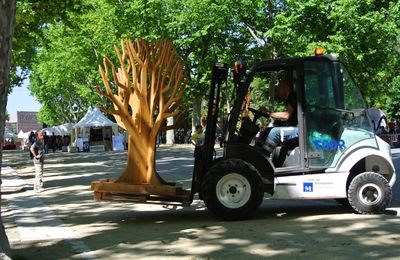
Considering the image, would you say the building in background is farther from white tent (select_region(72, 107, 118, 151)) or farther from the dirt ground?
the dirt ground

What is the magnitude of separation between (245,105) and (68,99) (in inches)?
2558

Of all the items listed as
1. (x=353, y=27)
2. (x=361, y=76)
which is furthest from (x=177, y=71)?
(x=361, y=76)

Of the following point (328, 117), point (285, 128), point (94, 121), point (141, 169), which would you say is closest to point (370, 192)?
point (328, 117)

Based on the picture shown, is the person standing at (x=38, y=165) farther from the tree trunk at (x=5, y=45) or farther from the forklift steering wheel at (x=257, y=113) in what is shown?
the tree trunk at (x=5, y=45)

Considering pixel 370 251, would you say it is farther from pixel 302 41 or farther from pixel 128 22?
pixel 128 22

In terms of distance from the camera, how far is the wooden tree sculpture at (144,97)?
8.26 m

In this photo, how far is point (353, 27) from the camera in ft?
74.4

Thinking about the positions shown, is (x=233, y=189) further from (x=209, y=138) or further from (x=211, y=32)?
(x=211, y=32)

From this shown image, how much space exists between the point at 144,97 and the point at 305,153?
108 inches

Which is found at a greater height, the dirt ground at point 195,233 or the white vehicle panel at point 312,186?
the white vehicle panel at point 312,186

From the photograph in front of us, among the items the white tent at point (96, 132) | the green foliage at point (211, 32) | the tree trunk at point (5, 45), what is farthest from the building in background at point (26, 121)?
the tree trunk at point (5, 45)

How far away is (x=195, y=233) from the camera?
282 inches

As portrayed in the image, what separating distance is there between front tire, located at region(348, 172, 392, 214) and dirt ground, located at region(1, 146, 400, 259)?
179 mm

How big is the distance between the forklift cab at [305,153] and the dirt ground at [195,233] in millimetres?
386
